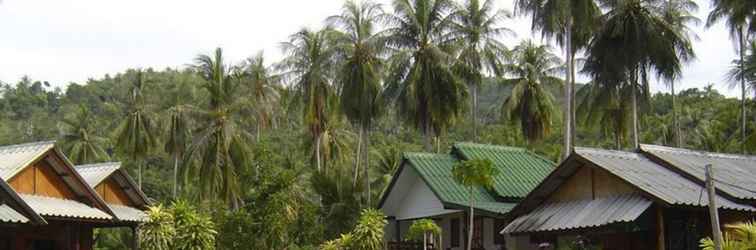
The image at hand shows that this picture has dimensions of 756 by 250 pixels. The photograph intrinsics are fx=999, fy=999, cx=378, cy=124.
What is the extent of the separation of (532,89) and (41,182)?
2679 centimetres

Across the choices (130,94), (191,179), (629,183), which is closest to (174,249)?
(629,183)

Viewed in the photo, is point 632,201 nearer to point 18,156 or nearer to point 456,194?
point 456,194

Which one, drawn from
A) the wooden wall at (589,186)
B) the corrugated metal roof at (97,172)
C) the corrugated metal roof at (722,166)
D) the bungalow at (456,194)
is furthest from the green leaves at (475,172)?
the corrugated metal roof at (97,172)

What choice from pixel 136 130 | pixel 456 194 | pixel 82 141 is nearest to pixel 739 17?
pixel 456 194

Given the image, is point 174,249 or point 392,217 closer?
point 174,249

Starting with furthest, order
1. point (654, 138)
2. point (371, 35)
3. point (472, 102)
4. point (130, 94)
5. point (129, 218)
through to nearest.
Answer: point (654, 138)
point (130, 94)
point (472, 102)
point (371, 35)
point (129, 218)

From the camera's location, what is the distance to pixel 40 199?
96.4 feet

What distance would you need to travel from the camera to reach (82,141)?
6600cm

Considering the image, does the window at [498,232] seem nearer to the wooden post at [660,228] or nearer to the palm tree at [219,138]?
the wooden post at [660,228]

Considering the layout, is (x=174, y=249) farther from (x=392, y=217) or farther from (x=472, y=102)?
(x=472, y=102)

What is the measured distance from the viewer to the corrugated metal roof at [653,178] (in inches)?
955

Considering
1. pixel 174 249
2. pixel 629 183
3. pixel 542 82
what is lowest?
pixel 174 249

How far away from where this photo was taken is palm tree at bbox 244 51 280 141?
51.8 metres

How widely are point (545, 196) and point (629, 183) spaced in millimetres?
3736
